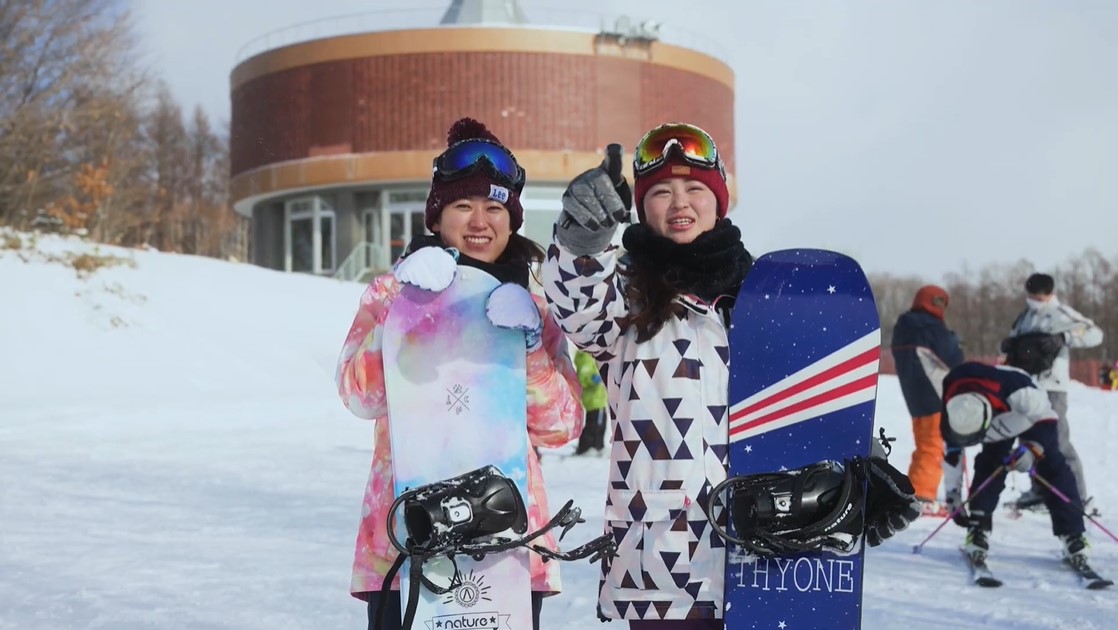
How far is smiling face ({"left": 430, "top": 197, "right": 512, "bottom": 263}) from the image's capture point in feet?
8.50

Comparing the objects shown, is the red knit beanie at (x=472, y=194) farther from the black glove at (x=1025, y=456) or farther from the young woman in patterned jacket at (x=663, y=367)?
the black glove at (x=1025, y=456)

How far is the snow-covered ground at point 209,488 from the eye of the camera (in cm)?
448

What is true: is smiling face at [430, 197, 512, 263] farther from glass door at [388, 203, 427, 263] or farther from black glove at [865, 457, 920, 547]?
glass door at [388, 203, 427, 263]

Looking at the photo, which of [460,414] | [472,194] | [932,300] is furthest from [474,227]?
[932,300]

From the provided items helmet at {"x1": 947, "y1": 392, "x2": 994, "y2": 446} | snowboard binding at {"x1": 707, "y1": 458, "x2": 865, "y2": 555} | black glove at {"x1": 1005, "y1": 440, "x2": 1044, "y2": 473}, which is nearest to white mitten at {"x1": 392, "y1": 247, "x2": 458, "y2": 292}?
snowboard binding at {"x1": 707, "y1": 458, "x2": 865, "y2": 555}

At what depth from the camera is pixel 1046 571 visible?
5301mm

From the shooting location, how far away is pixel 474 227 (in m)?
2.59

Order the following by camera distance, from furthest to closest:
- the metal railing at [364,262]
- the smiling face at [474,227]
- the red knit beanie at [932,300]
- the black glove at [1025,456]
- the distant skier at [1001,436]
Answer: the metal railing at [364,262] → the red knit beanie at [932,300] → the black glove at [1025,456] → the distant skier at [1001,436] → the smiling face at [474,227]

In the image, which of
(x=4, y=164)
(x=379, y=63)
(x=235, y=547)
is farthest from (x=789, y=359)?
(x=379, y=63)

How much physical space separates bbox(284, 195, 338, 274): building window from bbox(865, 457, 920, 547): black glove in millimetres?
32198

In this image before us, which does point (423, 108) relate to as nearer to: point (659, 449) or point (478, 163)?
point (478, 163)

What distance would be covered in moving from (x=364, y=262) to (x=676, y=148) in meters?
30.4

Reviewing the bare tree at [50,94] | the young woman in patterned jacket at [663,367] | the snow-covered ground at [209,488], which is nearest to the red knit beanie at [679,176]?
the young woman in patterned jacket at [663,367]

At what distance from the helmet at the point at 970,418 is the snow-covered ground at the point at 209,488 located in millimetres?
663
